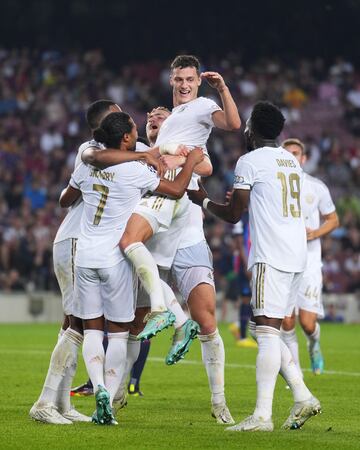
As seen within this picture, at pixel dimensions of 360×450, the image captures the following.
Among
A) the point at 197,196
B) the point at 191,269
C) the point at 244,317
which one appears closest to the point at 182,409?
the point at 191,269

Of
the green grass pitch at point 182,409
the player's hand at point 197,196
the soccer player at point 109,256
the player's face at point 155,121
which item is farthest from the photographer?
the player's face at point 155,121

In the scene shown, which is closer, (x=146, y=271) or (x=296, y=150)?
(x=146, y=271)

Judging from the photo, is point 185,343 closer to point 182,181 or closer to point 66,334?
point 66,334

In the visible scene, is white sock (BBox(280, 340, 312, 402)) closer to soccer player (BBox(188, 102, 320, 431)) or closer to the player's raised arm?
soccer player (BBox(188, 102, 320, 431))

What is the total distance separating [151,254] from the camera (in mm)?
10133

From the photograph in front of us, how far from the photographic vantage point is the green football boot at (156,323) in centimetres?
906

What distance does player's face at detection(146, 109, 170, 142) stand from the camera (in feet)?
35.8

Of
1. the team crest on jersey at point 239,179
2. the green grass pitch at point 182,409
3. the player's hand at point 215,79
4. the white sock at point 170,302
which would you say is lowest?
the green grass pitch at point 182,409

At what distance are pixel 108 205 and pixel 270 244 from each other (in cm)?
122

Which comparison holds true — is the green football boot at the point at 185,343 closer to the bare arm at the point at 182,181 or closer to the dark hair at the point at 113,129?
the bare arm at the point at 182,181

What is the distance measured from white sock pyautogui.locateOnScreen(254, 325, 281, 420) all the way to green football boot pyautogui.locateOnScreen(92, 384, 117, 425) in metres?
1.06

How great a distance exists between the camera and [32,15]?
3684cm

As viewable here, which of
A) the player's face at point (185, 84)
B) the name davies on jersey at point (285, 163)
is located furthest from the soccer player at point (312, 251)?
the name davies on jersey at point (285, 163)

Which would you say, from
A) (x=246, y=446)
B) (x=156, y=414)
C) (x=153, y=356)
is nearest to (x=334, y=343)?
(x=153, y=356)
